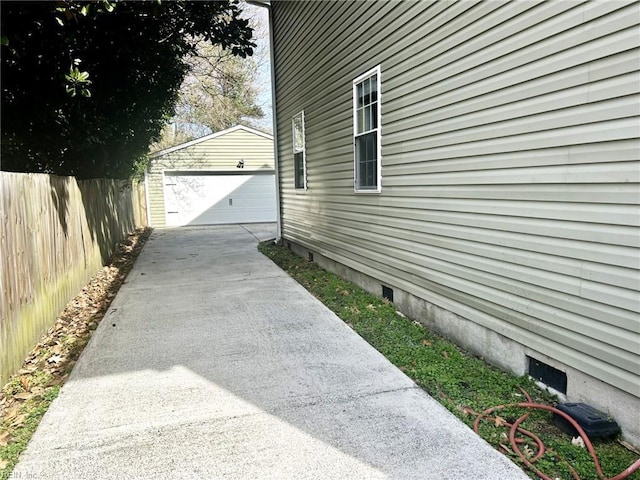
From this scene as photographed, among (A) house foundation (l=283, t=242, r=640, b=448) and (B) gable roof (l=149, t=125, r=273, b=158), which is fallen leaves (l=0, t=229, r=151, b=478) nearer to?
(A) house foundation (l=283, t=242, r=640, b=448)

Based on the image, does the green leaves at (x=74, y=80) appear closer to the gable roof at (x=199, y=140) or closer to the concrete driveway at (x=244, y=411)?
the concrete driveway at (x=244, y=411)

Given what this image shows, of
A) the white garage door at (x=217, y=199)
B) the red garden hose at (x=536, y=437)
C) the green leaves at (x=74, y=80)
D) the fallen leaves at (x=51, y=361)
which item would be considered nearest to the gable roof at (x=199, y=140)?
the white garage door at (x=217, y=199)

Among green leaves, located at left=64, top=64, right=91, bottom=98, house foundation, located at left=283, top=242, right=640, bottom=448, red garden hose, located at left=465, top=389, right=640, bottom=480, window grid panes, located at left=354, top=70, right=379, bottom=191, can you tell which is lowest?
red garden hose, located at left=465, top=389, right=640, bottom=480

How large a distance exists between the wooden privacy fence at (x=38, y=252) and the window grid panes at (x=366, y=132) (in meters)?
3.72

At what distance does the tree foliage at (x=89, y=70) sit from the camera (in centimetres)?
519

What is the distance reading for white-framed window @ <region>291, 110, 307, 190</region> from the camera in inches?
332

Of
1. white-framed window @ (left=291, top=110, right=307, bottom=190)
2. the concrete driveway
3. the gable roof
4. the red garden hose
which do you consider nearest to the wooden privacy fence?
the concrete driveway

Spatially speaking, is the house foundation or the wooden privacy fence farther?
the wooden privacy fence

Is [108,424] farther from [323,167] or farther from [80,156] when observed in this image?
[80,156]

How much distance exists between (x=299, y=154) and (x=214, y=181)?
952cm

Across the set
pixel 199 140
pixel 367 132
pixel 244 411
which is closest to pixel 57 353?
pixel 244 411

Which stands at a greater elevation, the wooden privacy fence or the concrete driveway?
the wooden privacy fence

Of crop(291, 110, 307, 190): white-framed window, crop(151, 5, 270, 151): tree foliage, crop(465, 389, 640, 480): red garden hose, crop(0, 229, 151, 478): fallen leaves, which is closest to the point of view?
crop(465, 389, 640, 480): red garden hose

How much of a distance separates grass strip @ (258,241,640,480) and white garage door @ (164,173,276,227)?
42.1 ft
